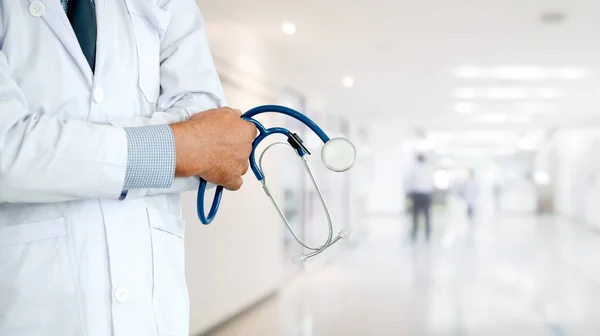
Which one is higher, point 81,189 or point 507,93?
point 507,93

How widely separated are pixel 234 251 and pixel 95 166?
12.5ft

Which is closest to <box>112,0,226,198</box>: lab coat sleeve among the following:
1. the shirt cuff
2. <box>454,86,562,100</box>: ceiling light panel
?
the shirt cuff

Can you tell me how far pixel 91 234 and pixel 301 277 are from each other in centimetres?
585

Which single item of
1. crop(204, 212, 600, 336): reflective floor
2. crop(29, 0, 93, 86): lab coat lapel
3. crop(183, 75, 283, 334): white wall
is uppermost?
crop(29, 0, 93, 86): lab coat lapel

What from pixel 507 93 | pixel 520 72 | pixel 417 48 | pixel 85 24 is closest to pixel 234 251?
pixel 417 48

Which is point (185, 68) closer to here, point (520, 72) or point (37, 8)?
point (37, 8)

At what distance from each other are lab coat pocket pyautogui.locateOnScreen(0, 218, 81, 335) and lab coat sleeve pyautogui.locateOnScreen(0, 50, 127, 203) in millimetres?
50

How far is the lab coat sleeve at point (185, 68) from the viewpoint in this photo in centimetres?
86

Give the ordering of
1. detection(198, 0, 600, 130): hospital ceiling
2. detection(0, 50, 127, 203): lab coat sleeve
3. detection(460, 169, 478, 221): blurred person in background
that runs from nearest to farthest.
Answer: detection(0, 50, 127, 203): lab coat sleeve → detection(198, 0, 600, 130): hospital ceiling → detection(460, 169, 478, 221): blurred person in background

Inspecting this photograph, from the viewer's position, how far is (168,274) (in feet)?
2.60

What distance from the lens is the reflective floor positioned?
4.16 m

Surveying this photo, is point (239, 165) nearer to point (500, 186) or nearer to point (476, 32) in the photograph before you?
point (476, 32)

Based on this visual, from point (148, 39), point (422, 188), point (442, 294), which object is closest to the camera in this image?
point (148, 39)

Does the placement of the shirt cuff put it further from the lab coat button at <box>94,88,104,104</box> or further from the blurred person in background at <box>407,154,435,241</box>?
the blurred person in background at <box>407,154,435,241</box>
